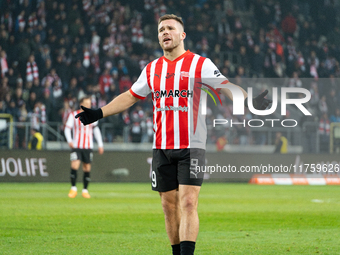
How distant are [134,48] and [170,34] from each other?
17.7 meters

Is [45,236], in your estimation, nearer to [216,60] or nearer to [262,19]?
[216,60]

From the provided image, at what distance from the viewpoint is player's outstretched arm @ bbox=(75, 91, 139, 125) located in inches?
166

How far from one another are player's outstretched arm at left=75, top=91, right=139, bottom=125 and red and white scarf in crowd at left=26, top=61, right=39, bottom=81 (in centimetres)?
1461

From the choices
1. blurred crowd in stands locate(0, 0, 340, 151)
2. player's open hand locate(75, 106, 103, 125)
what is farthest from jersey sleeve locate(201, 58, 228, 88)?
blurred crowd in stands locate(0, 0, 340, 151)

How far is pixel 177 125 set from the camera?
4156 mm

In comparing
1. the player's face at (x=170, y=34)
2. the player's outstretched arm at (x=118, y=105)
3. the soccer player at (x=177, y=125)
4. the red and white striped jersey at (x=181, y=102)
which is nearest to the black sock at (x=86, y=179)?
the player's outstretched arm at (x=118, y=105)

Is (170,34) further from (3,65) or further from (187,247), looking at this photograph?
(3,65)

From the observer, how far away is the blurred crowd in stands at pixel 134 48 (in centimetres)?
1792

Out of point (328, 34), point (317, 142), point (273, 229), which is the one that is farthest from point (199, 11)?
point (273, 229)

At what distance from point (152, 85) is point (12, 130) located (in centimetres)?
1248

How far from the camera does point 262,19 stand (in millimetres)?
25156

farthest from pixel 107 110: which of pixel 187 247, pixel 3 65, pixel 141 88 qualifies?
pixel 3 65

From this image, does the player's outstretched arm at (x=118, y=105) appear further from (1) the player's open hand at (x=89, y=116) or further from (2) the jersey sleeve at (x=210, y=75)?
(2) the jersey sleeve at (x=210, y=75)

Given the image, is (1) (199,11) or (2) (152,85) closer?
(2) (152,85)
